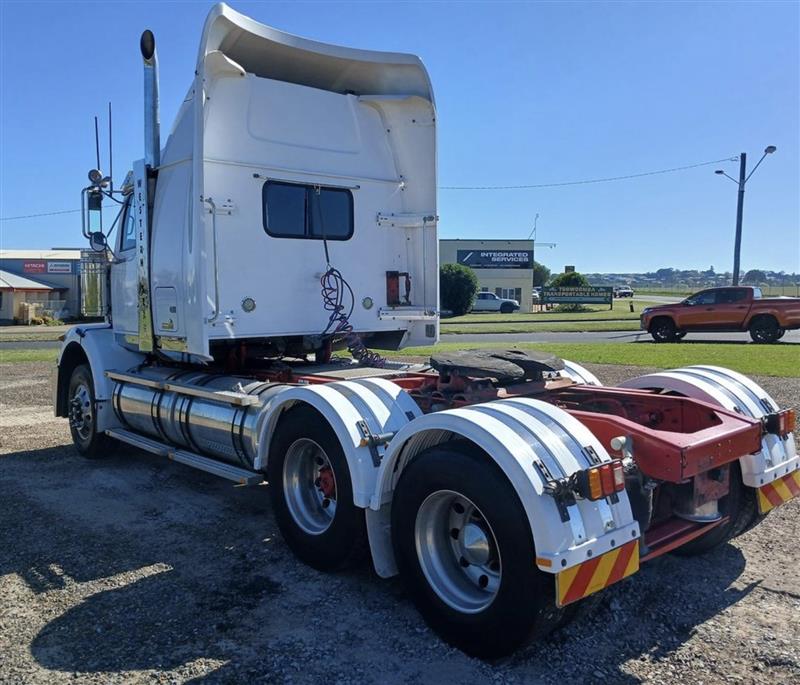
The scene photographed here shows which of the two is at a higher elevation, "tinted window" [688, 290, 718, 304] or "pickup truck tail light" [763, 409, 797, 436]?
"tinted window" [688, 290, 718, 304]

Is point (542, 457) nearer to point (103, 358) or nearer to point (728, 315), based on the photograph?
point (103, 358)

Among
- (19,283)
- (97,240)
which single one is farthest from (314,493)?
(19,283)

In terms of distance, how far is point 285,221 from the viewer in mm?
6574

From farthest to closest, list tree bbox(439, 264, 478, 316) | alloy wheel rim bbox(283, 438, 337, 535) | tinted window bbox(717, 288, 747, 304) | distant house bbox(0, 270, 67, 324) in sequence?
1. tree bbox(439, 264, 478, 316)
2. distant house bbox(0, 270, 67, 324)
3. tinted window bbox(717, 288, 747, 304)
4. alloy wheel rim bbox(283, 438, 337, 535)

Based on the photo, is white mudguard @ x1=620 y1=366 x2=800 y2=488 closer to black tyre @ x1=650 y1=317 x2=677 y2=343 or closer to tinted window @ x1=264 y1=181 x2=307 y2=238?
tinted window @ x1=264 y1=181 x2=307 y2=238

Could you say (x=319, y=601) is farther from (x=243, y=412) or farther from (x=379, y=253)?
(x=379, y=253)

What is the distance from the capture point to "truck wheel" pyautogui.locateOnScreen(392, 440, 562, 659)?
325 cm

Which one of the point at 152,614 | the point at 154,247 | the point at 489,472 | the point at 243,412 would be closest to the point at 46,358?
the point at 154,247

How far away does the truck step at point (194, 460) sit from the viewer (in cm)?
547

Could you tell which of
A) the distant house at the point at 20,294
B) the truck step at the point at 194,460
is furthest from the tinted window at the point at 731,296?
the distant house at the point at 20,294

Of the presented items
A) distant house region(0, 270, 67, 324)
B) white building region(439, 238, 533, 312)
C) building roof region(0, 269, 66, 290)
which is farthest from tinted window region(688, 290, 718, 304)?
white building region(439, 238, 533, 312)

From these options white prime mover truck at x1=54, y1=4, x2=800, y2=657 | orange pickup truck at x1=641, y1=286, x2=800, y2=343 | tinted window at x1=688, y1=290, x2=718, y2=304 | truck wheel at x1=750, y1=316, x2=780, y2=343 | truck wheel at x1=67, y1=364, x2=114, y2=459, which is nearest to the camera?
white prime mover truck at x1=54, y1=4, x2=800, y2=657

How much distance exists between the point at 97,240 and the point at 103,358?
133cm

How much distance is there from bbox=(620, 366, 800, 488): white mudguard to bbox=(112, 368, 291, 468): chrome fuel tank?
2.90 meters
